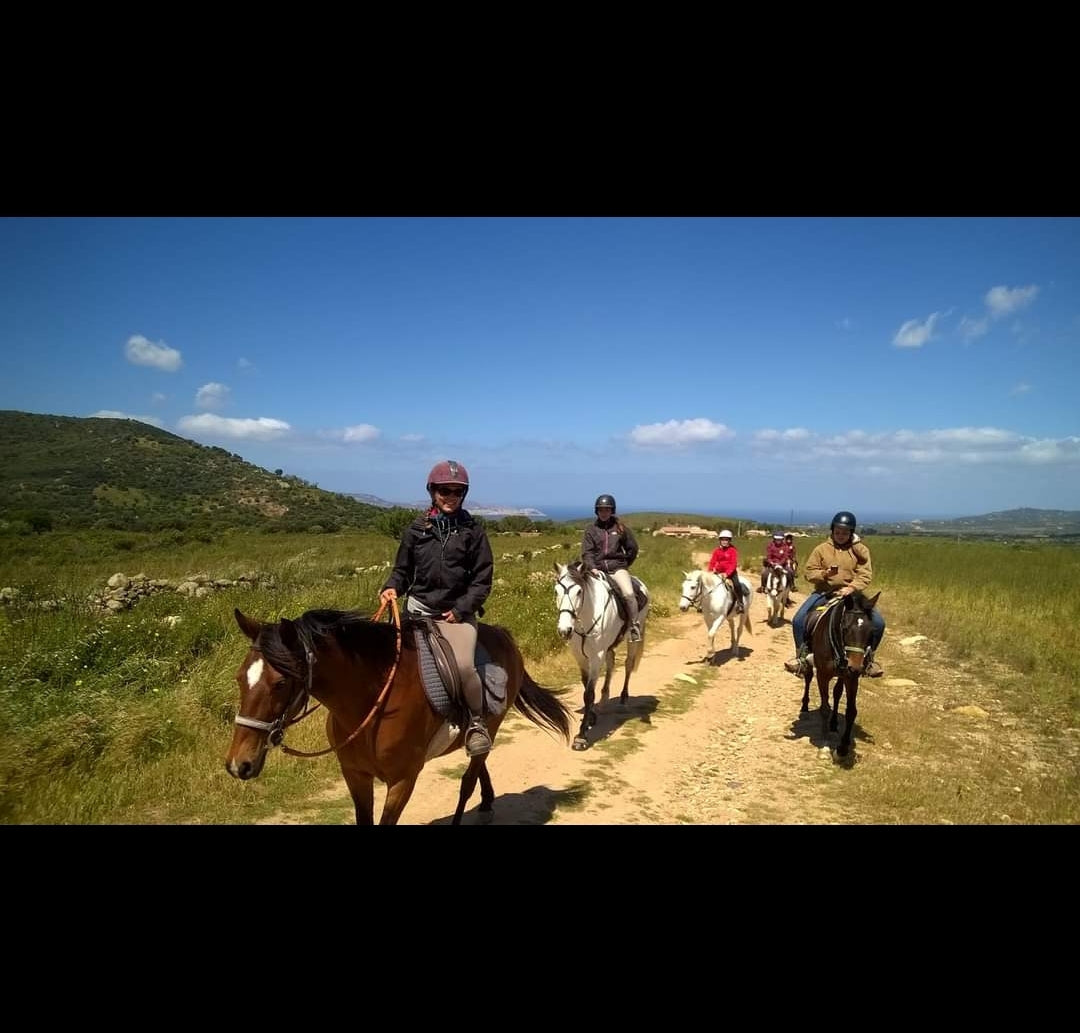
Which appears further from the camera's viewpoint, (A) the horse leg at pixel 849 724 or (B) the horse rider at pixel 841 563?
(B) the horse rider at pixel 841 563

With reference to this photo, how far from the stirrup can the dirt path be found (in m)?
1.17

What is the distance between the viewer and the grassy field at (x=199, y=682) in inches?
202

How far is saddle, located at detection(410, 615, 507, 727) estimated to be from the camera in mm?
3959

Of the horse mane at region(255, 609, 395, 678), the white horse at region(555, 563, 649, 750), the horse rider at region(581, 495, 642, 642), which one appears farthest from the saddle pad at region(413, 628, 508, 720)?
the horse rider at region(581, 495, 642, 642)

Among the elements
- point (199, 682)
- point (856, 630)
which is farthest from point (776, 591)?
point (199, 682)

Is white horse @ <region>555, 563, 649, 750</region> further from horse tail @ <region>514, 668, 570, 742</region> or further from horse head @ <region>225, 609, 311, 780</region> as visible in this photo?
horse head @ <region>225, 609, 311, 780</region>

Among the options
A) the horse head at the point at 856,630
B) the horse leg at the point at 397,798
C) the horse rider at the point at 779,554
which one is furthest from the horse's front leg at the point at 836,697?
the horse rider at the point at 779,554

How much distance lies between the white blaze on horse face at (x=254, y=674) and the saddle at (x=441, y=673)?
1197mm

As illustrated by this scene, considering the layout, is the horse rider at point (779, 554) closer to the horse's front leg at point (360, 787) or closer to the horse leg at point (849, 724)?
the horse leg at point (849, 724)
